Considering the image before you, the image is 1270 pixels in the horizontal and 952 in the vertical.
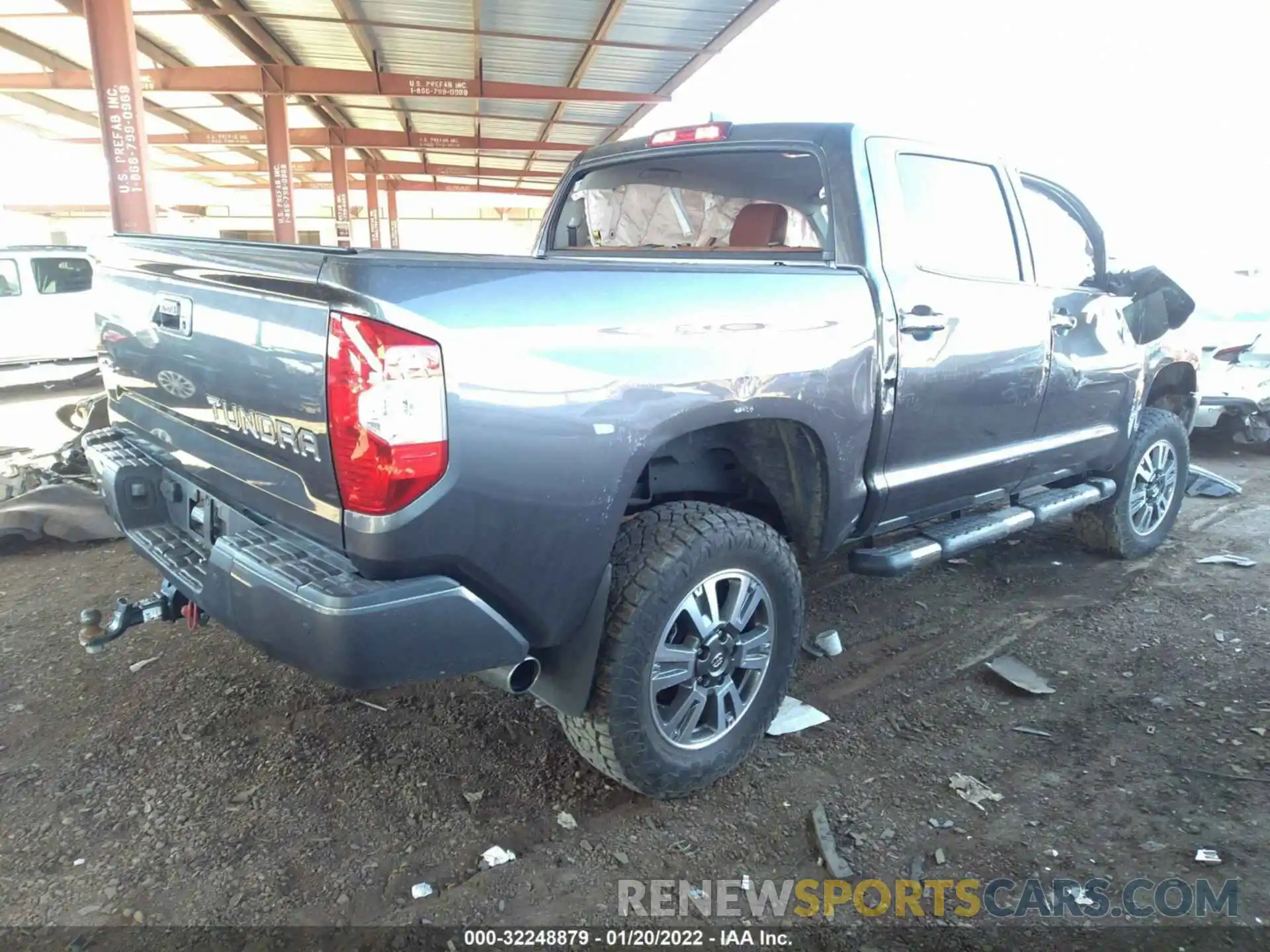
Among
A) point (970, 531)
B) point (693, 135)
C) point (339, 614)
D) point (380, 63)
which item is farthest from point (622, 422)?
point (380, 63)

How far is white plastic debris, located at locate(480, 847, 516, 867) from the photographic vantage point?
7.64 ft

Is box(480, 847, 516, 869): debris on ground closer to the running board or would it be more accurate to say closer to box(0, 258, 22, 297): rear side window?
the running board

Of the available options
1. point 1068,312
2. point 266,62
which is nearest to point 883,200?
point 1068,312

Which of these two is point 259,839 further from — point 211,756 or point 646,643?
point 646,643

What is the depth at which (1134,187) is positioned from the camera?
60.6 ft

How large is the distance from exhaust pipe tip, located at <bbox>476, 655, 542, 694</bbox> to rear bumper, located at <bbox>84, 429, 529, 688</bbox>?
0.26 ft

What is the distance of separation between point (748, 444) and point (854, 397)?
38cm

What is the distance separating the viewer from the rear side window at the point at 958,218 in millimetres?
3186

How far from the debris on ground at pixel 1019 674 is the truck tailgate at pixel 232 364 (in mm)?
2684

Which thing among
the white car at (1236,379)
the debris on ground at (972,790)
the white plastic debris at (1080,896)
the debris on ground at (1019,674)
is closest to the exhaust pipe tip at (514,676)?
the debris on ground at (972,790)

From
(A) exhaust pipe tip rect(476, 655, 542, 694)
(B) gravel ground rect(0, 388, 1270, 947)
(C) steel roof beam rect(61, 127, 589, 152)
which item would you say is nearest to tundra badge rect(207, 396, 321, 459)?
(A) exhaust pipe tip rect(476, 655, 542, 694)

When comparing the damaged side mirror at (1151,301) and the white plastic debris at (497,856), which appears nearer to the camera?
the white plastic debris at (497,856)

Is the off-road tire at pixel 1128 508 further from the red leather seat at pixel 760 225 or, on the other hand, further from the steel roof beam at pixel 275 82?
the steel roof beam at pixel 275 82

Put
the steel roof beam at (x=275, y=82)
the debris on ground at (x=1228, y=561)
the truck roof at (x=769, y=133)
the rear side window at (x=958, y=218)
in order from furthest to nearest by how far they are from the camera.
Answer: the steel roof beam at (x=275, y=82) < the debris on ground at (x=1228, y=561) < the rear side window at (x=958, y=218) < the truck roof at (x=769, y=133)
